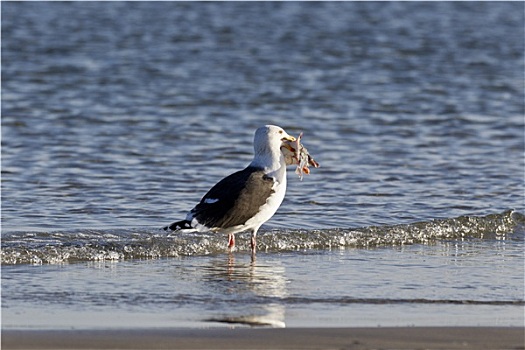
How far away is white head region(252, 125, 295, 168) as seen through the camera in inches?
353

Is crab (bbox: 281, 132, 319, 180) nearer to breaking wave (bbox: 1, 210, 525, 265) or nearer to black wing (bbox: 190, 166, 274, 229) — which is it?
black wing (bbox: 190, 166, 274, 229)

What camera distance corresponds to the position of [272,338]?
237 inches

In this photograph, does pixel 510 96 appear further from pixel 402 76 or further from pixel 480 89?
pixel 402 76

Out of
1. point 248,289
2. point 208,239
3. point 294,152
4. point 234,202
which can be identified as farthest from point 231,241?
point 248,289

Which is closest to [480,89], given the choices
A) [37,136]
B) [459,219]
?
[37,136]

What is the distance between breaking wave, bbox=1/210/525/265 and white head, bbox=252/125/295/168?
649 millimetres

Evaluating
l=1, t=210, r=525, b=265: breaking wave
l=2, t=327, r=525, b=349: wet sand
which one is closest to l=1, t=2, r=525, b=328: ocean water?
l=1, t=210, r=525, b=265: breaking wave

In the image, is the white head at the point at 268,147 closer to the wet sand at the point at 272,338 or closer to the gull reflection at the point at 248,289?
the gull reflection at the point at 248,289

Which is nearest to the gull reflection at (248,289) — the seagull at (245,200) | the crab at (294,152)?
the seagull at (245,200)

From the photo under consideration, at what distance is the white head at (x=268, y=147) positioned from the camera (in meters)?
8.98

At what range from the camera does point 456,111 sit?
17281 mm

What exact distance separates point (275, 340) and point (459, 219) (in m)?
4.38

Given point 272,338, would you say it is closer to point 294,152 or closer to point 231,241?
point 231,241

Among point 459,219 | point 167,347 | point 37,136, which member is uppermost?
point 37,136
